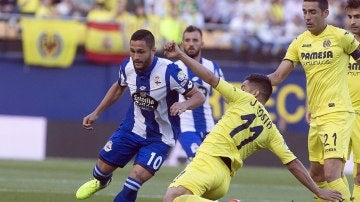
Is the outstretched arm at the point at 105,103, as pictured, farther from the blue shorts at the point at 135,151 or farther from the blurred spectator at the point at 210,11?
the blurred spectator at the point at 210,11

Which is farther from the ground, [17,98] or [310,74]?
[310,74]

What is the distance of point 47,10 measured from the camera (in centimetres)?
2184

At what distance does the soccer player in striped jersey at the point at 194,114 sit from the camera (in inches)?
506

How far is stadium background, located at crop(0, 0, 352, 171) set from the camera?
2078 centimetres

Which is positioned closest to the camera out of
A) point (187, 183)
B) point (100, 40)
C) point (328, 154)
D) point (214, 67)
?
point (187, 183)

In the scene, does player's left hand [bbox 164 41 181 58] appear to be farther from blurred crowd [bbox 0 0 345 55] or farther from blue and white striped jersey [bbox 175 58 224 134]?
blurred crowd [bbox 0 0 345 55]

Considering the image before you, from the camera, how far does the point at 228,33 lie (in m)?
22.8

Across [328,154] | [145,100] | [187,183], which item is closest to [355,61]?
[328,154]

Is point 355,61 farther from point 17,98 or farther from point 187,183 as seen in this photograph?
point 17,98

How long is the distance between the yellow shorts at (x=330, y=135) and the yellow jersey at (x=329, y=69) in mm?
75

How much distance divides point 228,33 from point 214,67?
32.1ft

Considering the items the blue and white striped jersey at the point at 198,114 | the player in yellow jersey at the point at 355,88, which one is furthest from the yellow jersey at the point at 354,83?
the blue and white striped jersey at the point at 198,114

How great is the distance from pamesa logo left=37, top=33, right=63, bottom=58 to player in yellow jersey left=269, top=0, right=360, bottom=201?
11605 millimetres

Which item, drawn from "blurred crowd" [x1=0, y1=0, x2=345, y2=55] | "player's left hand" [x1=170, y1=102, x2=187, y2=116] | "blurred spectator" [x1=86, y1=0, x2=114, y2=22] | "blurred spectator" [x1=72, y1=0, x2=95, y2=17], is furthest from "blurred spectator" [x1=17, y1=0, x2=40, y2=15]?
"player's left hand" [x1=170, y1=102, x2=187, y2=116]
